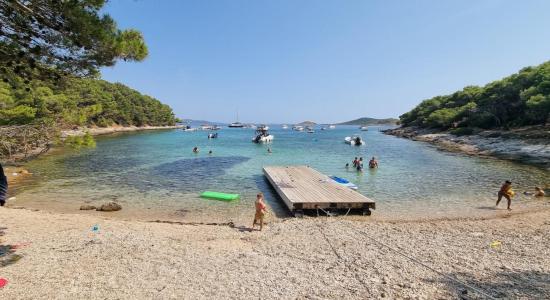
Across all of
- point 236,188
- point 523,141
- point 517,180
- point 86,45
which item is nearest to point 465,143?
point 523,141

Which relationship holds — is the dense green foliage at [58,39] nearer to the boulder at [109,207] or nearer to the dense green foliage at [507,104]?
the boulder at [109,207]

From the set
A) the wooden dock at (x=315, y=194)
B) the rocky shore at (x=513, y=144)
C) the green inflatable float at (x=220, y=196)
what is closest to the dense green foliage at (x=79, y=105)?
the green inflatable float at (x=220, y=196)

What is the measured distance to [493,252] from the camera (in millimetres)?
10133

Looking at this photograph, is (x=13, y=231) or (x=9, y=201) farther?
(x=9, y=201)

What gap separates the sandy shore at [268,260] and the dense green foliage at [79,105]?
407 cm

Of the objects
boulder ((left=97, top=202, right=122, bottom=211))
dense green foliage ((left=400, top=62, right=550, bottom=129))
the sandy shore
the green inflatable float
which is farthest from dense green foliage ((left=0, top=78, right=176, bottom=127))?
dense green foliage ((left=400, top=62, right=550, bottom=129))

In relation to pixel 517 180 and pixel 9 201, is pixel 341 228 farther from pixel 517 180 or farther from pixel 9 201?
pixel 517 180

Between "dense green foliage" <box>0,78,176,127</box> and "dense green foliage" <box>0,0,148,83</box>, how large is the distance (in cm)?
57

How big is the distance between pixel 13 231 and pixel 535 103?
2287 inches

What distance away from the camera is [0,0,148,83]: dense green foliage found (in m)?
7.01

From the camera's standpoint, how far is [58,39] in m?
7.57

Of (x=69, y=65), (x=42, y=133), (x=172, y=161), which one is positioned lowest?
(x=172, y=161)

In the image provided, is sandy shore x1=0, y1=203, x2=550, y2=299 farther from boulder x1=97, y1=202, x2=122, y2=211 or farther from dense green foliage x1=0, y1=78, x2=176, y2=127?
dense green foliage x1=0, y1=78, x2=176, y2=127

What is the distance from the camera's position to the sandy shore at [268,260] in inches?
287
